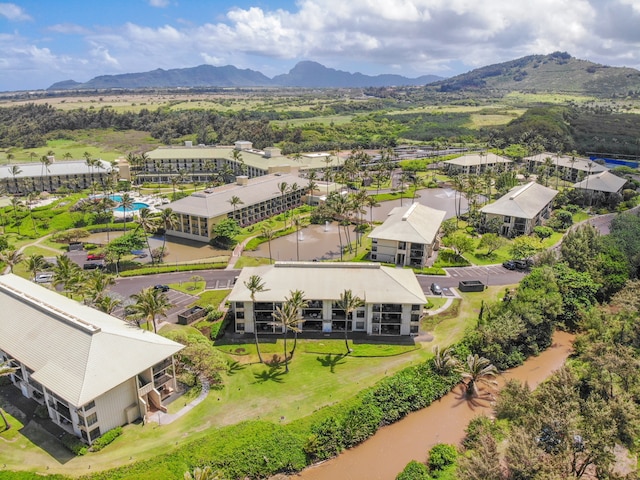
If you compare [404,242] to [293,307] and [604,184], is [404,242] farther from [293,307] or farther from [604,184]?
[604,184]

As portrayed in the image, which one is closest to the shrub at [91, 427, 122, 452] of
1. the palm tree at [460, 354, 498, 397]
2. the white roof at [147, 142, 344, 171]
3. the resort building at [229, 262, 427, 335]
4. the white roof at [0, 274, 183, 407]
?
the white roof at [0, 274, 183, 407]

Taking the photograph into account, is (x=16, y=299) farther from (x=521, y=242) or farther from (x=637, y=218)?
(x=637, y=218)

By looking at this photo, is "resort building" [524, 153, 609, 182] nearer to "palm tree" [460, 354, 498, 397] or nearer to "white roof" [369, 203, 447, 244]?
"white roof" [369, 203, 447, 244]

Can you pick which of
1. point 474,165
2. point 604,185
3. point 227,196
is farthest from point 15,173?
point 604,185

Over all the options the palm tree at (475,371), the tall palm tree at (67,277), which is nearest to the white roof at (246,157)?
the tall palm tree at (67,277)

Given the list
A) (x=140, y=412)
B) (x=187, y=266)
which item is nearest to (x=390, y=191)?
(x=187, y=266)
